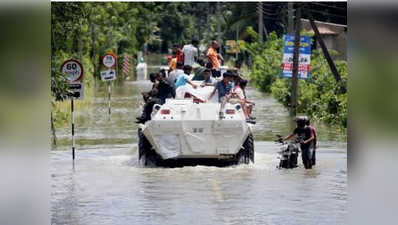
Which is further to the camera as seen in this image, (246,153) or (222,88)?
(222,88)

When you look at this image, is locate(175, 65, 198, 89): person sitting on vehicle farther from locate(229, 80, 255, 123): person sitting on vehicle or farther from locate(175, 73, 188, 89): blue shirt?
locate(229, 80, 255, 123): person sitting on vehicle

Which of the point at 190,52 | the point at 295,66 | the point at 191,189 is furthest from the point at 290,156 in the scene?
the point at 295,66

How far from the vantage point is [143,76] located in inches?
2574

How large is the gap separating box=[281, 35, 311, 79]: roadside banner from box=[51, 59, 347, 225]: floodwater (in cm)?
764

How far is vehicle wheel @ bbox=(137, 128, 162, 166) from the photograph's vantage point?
57.8 ft

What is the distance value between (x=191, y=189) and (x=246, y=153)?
306 cm

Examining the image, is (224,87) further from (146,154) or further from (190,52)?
(190,52)

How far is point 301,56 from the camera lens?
31.3 m

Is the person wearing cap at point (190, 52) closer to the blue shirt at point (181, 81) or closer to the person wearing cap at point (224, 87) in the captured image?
the blue shirt at point (181, 81)

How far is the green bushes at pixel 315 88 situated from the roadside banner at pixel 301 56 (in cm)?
97

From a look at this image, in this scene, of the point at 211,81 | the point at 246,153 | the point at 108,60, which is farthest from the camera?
the point at 108,60
